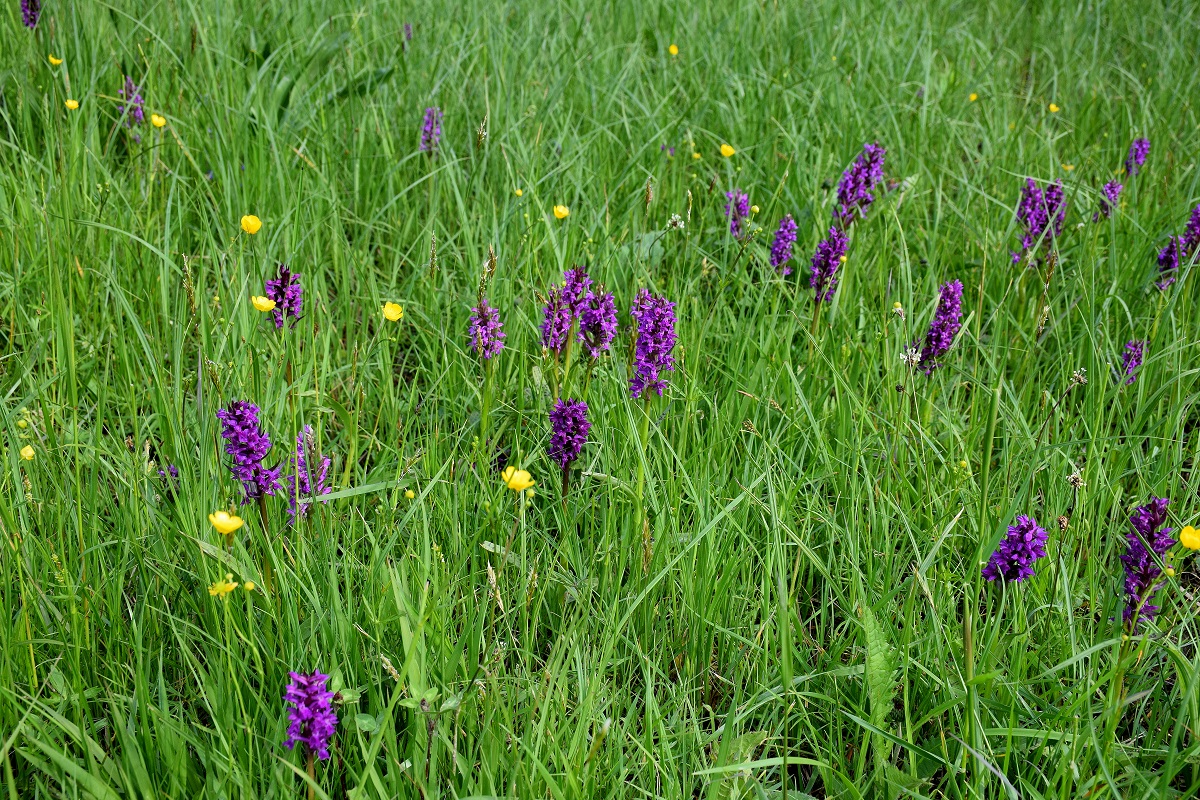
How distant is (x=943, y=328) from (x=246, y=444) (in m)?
1.71

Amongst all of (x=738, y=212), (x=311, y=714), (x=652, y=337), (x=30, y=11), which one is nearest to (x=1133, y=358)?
(x=738, y=212)

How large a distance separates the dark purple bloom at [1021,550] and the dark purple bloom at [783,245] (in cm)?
122

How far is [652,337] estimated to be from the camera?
2.10 metres

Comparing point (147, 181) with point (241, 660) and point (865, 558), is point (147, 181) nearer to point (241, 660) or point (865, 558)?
point (241, 660)

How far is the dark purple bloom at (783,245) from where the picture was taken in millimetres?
2730

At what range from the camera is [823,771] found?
150cm

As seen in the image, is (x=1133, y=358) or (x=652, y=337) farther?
(x=1133, y=358)

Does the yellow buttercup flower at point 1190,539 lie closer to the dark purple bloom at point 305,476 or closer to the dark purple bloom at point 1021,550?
the dark purple bloom at point 1021,550

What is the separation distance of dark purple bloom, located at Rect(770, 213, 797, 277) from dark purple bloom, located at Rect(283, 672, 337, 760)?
1846mm

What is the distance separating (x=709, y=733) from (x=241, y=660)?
0.80 metres

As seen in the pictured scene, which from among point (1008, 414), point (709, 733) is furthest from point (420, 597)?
point (1008, 414)

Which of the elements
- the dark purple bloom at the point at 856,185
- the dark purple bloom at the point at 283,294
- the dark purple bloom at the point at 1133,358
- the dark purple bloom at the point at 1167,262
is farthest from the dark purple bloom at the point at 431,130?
the dark purple bloom at the point at 1167,262

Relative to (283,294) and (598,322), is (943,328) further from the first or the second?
(283,294)

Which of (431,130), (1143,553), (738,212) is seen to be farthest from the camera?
(431,130)
